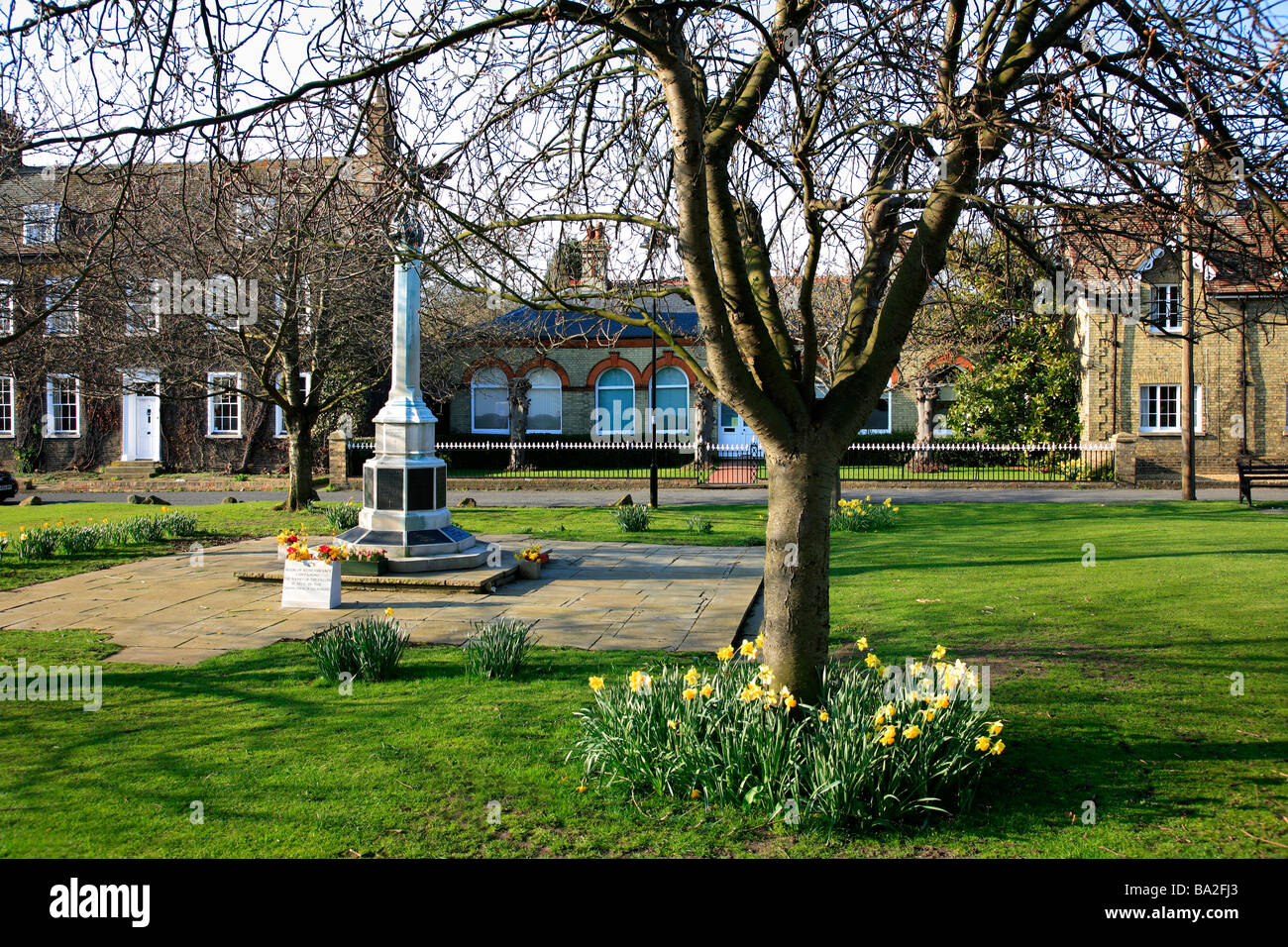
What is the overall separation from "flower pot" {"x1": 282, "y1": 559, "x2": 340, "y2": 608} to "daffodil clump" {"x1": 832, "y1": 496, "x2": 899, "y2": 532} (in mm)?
9449

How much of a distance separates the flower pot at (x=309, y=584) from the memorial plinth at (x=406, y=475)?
212 centimetres

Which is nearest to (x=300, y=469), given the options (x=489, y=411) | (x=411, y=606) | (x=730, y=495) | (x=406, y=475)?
(x=406, y=475)

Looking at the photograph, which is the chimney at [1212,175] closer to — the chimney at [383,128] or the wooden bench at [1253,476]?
the chimney at [383,128]

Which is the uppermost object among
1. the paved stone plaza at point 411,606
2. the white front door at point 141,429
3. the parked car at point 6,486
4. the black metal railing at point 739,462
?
the white front door at point 141,429

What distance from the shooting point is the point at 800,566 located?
5066 mm

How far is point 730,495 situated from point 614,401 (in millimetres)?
14033

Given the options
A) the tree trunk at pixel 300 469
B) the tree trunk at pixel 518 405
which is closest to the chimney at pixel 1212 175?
the tree trunk at pixel 300 469

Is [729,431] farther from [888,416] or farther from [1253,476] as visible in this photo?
[1253,476]

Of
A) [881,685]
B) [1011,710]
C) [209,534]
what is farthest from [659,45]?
[209,534]

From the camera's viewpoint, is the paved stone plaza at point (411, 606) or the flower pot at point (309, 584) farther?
the flower pot at point (309, 584)

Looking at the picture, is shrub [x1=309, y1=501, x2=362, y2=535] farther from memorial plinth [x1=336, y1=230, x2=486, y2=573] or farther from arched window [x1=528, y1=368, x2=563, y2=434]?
arched window [x1=528, y1=368, x2=563, y2=434]

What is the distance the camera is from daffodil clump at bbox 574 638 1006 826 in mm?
4305

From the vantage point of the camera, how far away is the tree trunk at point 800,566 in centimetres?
508

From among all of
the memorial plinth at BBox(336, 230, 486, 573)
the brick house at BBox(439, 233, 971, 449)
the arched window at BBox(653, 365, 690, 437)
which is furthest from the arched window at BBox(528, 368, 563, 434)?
the memorial plinth at BBox(336, 230, 486, 573)
